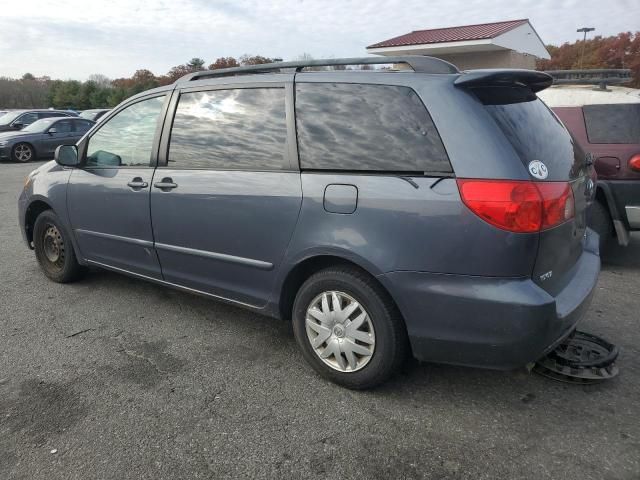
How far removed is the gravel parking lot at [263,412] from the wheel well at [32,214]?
127cm

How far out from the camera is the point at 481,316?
95.0 inches

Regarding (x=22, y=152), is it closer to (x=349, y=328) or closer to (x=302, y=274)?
(x=302, y=274)

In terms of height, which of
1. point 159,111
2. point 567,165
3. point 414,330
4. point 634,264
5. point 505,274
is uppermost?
point 159,111

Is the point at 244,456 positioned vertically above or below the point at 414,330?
below

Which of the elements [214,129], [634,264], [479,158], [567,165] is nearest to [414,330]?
[479,158]

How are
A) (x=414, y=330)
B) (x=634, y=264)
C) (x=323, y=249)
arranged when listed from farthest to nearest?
(x=634, y=264) < (x=323, y=249) < (x=414, y=330)

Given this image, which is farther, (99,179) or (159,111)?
(99,179)

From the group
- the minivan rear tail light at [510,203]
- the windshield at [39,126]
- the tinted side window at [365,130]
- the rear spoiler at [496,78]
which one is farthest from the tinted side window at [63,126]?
the minivan rear tail light at [510,203]

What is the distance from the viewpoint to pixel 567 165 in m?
2.74

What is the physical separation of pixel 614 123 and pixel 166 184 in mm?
4298

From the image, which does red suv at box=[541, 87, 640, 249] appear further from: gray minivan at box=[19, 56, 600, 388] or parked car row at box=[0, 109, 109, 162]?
parked car row at box=[0, 109, 109, 162]

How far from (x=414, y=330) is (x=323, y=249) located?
0.63m

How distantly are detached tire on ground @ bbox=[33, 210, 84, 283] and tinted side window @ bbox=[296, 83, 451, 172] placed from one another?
2697 millimetres

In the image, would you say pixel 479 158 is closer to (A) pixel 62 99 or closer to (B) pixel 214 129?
(B) pixel 214 129
